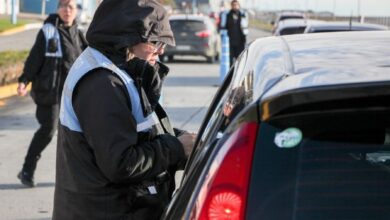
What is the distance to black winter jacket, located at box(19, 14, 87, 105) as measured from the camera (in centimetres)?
741

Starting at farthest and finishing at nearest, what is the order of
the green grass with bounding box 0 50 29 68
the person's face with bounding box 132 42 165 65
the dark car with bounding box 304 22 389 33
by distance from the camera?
the green grass with bounding box 0 50 29 68 → the dark car with bounding box 304 22 389 33 → the person's face with bounding box 132 42 165 65

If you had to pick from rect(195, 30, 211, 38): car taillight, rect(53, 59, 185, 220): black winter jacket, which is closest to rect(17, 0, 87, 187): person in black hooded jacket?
rect(53, 59, 185, 220): black winter jacket

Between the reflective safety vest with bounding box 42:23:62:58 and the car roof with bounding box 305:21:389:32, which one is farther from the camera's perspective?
the car roof with bounding box 305:21:389:32

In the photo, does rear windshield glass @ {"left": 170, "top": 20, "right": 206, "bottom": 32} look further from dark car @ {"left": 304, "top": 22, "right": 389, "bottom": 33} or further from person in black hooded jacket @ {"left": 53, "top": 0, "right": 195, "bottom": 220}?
person in black hooded jacket @ {"left": 53, "top": 0, "right": 195, "bottom": 220}

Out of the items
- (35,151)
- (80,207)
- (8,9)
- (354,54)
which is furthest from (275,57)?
(8,9)

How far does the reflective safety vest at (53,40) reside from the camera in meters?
7.45

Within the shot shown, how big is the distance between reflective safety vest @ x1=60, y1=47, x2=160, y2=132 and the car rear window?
3.93 ft

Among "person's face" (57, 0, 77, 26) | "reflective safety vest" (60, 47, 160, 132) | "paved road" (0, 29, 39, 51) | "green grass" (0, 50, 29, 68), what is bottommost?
"paved road" (0, 29, 39, 51)

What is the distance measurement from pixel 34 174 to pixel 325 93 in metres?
6.09

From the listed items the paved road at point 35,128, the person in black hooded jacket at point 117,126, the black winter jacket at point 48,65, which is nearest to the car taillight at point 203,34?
the paved road at point 35,128

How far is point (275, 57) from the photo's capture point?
266cm

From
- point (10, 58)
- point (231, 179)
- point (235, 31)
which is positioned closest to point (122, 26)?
point (231, 179)

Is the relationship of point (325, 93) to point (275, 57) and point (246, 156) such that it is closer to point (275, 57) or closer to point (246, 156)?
point (246, 156)

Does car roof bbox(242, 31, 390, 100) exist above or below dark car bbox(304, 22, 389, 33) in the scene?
above
